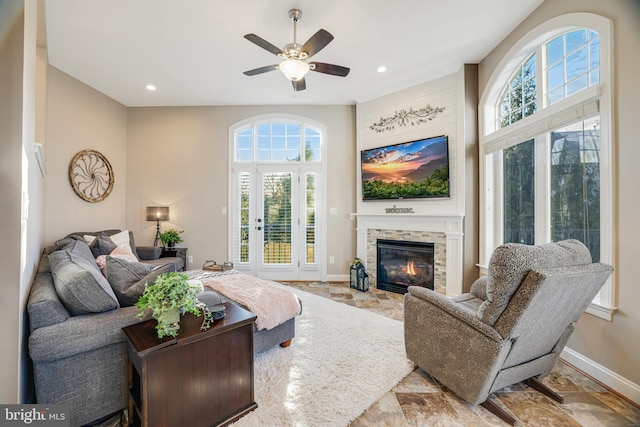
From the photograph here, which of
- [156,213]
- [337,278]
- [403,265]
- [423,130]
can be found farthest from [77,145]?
[403,265]

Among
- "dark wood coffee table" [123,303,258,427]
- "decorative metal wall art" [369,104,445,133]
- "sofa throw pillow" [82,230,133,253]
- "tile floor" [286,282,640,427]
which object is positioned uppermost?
"decorative metal wall art" [369,104,445,133]

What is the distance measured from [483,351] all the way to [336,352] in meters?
1.20

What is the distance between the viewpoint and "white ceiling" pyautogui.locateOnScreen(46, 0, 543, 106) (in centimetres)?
245

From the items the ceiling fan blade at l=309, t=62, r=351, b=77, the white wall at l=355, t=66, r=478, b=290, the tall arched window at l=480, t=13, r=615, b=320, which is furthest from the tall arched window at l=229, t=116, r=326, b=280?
the tall arched window at l=480, t=13, r=615, b=320

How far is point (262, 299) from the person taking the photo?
222 cm

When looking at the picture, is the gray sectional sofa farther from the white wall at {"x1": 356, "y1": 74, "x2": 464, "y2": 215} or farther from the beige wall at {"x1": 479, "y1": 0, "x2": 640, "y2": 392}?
the white wall at {"x1": 356, "y1": 74, "x2": 464, "y2": 215}

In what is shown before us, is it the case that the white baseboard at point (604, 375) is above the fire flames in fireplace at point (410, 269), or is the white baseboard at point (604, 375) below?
below

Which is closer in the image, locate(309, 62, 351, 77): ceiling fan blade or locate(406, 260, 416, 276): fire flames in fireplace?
locate(309, 62, 351, 77): ceiling fan blade

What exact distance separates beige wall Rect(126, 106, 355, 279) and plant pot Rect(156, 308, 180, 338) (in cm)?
339

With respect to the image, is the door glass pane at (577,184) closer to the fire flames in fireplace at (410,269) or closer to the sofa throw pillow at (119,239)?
the fire flames in fireplace at (410,269)

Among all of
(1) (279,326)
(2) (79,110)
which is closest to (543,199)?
(1) (279,326)

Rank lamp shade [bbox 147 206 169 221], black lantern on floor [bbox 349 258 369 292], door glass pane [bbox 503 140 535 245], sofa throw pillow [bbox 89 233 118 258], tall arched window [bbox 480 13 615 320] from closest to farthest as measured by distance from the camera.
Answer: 1. tall arched window [bbox 480 13 615 320]
2. door glass pane [bbox 503 140 535 245]
3. sofa throw pillow [bbox 89 233 118 258]
4. black lantern on floor [bbox 349 258 369 292]
5. lamp shade [bbox 147 206 169 221]

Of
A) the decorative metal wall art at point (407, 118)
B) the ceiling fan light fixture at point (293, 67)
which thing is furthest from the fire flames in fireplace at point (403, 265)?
the ceiling fan light fixture at point (293, 67)

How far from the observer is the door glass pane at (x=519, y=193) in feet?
9.09
